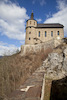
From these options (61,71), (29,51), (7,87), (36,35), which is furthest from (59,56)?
(36,35)

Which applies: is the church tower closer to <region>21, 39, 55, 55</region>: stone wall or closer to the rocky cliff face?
<region>21, 39, 55, 55</region>: stone wall

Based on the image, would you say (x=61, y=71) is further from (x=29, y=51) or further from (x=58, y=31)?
(x=58, y=31)

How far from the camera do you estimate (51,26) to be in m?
25.0

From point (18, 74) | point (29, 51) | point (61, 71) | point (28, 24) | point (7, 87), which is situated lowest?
point (7, 87)

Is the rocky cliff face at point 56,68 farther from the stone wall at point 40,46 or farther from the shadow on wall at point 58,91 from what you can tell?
the stone wall at point 40,46

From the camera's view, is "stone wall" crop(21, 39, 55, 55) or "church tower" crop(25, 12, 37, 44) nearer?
"stone wall" crop(21, 39, 55, 55)

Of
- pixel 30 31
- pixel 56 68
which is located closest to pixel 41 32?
pixel 30 31

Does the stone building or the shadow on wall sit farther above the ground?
the stone building

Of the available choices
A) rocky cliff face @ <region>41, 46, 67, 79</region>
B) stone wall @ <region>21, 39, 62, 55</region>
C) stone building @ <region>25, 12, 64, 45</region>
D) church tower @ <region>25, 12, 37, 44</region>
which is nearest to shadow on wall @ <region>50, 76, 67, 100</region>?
rocky cliff face @ <region>41, 46, 67, 79</region>

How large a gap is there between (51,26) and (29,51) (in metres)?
12.9

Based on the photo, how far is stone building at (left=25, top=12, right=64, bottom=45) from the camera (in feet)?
79.0

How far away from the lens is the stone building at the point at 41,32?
2409 centimetres

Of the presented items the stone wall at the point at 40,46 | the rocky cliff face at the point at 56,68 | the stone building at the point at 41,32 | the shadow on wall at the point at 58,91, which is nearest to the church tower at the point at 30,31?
the stone building at the point at 41,32

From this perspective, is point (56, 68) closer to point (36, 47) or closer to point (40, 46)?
point (40, 46)
